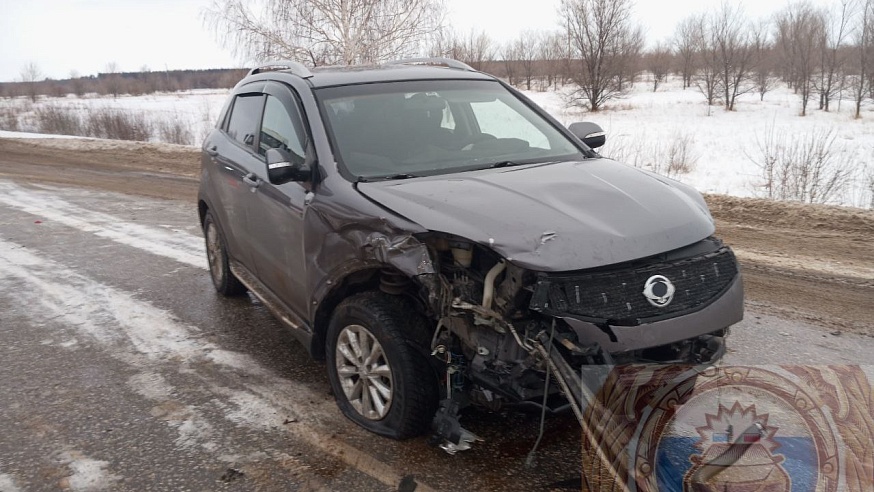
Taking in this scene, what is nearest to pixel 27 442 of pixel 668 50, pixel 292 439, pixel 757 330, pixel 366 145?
pixel 292 439

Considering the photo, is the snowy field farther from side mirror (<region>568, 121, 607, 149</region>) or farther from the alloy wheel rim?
the alloy wheel rim

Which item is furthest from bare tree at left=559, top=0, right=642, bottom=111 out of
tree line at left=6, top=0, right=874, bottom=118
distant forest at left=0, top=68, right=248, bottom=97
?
distant forest at left=0, top=68, right=248, bottom=97

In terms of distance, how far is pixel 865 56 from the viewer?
3809 centimetres

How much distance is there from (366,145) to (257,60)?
52.2ft

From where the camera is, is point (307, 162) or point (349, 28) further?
point (349, 28)

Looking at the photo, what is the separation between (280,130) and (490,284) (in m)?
2.12

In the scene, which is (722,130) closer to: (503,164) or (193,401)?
(503,164)

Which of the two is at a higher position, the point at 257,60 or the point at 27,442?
the point at 257,60

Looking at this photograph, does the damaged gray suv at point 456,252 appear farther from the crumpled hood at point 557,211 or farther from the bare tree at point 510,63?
the bare tree at point 510,63

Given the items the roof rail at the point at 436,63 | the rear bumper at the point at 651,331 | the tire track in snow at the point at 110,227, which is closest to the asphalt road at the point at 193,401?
the tire track in snow at the point at 110,227

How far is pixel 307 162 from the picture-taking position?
3.79 meters

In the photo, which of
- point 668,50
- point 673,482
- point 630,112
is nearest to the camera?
point 673,482

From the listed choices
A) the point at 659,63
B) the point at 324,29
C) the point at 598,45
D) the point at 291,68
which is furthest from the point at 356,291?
the point at 659,63

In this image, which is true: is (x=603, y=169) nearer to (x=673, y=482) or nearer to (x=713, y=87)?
(x=673, y=482)
